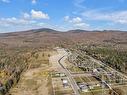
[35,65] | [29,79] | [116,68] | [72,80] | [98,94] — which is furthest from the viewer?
[35,65]

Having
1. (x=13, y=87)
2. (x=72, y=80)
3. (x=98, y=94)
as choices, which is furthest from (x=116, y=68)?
(x=13, y=87)

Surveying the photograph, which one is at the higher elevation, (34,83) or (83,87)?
(83,87)

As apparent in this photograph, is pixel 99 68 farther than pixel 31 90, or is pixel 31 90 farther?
pixel 99 68

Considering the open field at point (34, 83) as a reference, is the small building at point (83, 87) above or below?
above

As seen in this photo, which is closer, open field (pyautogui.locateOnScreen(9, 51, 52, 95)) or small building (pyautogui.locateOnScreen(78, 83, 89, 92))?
small building (pyautogui.locateOnScreen(78, 83, 89, 92))

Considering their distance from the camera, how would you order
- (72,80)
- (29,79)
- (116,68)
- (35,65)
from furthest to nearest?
(35,65) → (116,68) → (29,79) → (72,80)

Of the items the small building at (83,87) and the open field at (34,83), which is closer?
the small building at (83,87)

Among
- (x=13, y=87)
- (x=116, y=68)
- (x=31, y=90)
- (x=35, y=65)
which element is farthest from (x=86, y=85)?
(x=35, y=65)

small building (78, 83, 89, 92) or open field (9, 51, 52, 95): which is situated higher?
small building (78, 83, 89, 92)

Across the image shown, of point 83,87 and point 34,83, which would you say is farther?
point 34,83

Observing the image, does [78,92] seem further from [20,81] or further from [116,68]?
[116,68]
